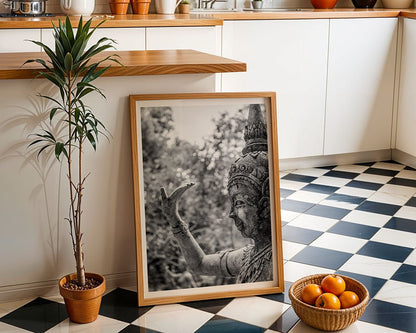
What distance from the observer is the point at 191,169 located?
9.32ft

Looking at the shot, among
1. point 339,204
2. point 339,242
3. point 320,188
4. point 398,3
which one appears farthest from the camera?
point 398,3

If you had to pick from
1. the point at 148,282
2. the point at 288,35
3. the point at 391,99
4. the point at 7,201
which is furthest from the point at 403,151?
the point at 7,201

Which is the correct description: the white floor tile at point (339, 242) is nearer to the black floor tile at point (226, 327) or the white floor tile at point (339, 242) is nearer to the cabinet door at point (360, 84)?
the black floor tile at point (226, 327)

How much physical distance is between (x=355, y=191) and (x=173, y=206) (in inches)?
77.8

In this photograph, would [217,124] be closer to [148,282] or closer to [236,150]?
[236,150]

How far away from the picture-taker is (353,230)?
3746 millimetres

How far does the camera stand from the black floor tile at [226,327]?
262 cm

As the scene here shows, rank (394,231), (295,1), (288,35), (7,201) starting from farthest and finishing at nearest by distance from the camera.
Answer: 1. (295,1)
2. (288,35)
3. (394,231)
4. (7,201)

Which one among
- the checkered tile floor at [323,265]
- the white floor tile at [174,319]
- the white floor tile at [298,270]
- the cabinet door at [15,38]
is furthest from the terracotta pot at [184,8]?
the white floor tile at [174,319]

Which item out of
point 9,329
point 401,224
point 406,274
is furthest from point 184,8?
point 9,329

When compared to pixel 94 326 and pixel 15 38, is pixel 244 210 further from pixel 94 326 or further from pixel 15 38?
pixel 15 38

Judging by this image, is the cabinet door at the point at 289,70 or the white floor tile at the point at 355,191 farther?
the cabinet door at the point at 289,70

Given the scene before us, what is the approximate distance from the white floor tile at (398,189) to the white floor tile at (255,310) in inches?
74.0

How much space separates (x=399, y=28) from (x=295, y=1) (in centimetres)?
103
